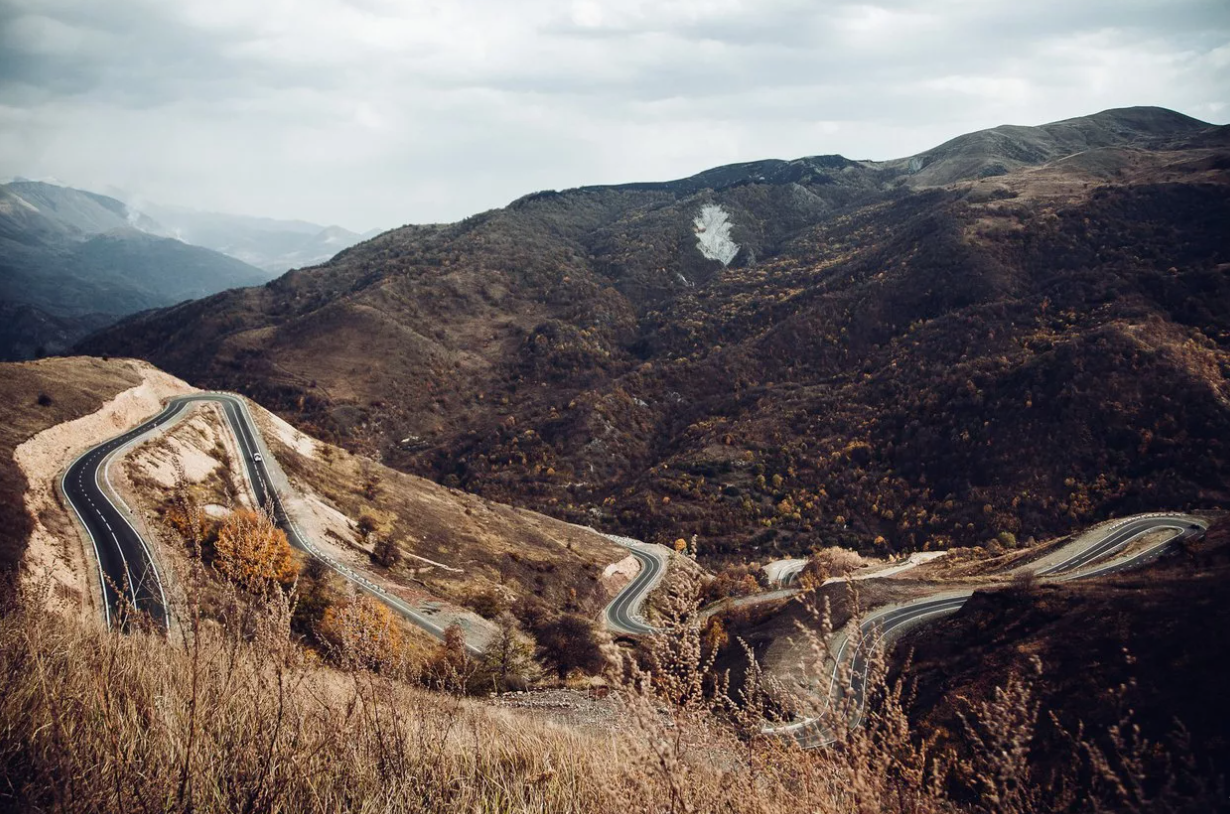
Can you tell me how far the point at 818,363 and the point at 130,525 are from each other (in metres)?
108

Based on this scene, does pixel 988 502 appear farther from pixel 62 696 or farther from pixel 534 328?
pixel 534 328

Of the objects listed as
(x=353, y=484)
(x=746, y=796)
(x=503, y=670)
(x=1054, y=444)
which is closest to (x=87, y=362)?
(x=353, y=484)

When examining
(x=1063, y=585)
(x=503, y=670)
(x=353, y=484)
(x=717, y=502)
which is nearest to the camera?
(x=503, y=670)

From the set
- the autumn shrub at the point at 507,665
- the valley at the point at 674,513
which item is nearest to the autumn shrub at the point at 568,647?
the valley at the point at 674,513

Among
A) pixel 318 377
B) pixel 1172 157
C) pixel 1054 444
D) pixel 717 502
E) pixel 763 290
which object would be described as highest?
pixel 1172 157

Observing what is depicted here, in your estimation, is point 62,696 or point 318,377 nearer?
point 62,696

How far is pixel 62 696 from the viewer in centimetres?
454

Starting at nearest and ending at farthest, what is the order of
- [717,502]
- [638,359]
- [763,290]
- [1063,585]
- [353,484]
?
[1063,585]
[353,484]
[717,502]
[638,359]
[763,290]

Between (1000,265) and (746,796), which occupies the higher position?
(1000,265)

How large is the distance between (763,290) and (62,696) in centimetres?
15691

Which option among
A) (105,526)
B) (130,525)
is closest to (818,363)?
(130,525)

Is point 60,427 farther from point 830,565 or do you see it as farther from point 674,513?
point 674,513

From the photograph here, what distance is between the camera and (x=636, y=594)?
55.9 metres

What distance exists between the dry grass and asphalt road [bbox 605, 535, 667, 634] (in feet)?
135
